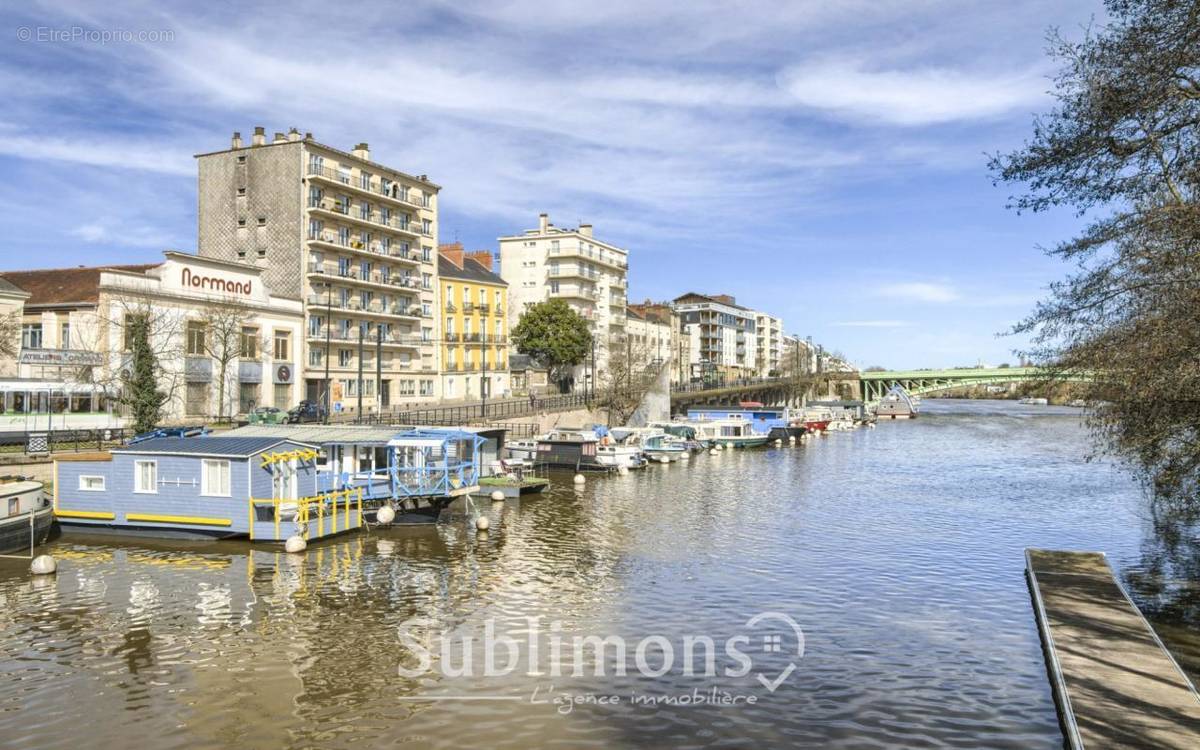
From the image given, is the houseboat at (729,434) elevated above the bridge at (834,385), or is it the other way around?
the bridge at (834,385)

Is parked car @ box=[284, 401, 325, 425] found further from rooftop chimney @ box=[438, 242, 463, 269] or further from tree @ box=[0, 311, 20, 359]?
rooftop chimney @ box=[438, 242, 463, 269]

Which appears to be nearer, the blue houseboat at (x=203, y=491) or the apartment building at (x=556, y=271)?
the blue houseboat at (x=203, y=491)

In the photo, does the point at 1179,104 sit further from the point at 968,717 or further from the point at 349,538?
the point at 349,538

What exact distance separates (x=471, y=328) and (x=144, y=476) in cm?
5986

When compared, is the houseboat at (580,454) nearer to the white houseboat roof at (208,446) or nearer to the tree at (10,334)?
the white houseboat roof at (208,446)

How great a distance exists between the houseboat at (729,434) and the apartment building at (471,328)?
77.4 ft

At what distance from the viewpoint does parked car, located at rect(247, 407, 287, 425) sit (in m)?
52.4

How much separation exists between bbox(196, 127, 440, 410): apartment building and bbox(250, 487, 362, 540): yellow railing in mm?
34921

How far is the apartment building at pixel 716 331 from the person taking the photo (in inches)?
6772

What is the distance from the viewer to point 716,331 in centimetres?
17712

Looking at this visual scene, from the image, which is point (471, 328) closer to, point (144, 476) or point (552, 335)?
point (552, 335)

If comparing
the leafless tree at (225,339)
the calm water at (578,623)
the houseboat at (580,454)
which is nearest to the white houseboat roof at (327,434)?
the calm water at (578,623)

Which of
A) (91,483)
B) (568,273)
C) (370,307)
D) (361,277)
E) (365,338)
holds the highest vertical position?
(568,273)

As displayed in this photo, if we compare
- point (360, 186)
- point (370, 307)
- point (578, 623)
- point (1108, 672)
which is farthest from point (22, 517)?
point (360, 186)
